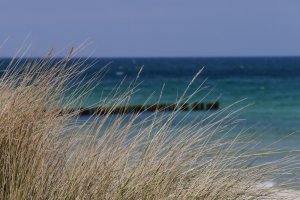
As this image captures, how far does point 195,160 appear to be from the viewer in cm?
374

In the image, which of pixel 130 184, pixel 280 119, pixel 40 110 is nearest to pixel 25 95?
pixel 40 110


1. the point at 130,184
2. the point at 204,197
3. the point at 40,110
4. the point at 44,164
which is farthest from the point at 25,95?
the point at 204,197

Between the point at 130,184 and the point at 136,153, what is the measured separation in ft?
1.47

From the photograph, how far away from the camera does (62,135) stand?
411cm

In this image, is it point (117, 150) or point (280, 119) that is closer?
point (117, 150)

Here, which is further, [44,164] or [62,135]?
[62,135]

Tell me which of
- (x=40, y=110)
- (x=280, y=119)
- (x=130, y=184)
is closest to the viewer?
(x=130, y=184)

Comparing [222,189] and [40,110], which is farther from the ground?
[40,110]

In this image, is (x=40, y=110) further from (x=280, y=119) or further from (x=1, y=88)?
(x=280, y=119)

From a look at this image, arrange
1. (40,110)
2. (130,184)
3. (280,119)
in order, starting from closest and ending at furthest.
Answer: (130,184)
(40,110)
(280,119)

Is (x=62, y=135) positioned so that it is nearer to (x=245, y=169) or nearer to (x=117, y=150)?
(x=117, y=150)

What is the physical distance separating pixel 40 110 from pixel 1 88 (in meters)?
0.38
